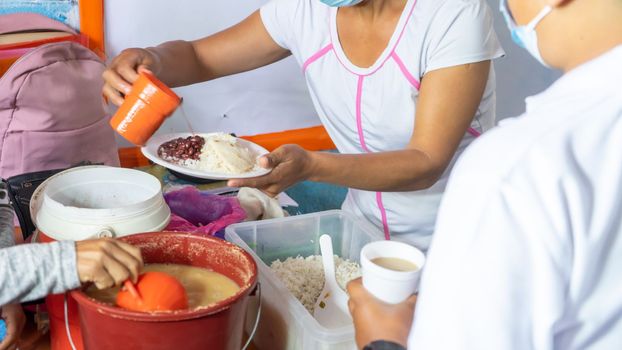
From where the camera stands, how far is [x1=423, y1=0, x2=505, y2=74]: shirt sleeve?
1.29 m

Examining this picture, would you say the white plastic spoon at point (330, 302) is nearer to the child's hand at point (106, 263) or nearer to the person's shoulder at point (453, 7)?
the child's hand at point (106, 263)

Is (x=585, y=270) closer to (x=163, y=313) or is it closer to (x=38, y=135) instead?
(x=163, y=313)

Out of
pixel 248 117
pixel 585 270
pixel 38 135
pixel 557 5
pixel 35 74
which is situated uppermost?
pixel 557 5

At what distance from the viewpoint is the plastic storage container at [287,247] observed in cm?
100

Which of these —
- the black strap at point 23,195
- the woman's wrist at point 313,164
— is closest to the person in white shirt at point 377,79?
the woman's wrist at point 313,164

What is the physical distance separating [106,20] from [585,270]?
190cm

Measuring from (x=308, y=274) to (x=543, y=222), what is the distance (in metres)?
0.69

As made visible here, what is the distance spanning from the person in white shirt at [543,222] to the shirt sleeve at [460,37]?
66cm

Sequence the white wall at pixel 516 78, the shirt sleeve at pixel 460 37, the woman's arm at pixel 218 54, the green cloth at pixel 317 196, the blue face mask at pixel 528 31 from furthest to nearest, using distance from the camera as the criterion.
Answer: the white wall at pixel 516 78
the green cloth at pixel 317 196
the woman's arm at pixel 218 54
the shirt sleeve at pixel 460 37
the blue face mask at pixel 528 31

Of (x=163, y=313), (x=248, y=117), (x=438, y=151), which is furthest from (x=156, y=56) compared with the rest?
(x=248, y=117)

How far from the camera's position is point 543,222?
0.54 metres

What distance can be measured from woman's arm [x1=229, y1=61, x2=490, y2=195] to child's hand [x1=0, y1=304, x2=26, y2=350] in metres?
0.55

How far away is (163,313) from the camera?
0.77m

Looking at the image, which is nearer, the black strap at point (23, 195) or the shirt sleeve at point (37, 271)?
the shirt sleeve at point (37, 271)
